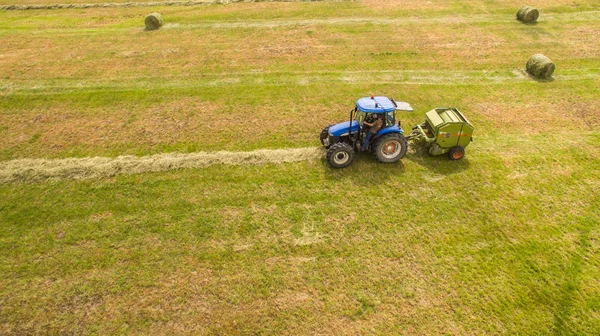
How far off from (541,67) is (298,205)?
12475mm

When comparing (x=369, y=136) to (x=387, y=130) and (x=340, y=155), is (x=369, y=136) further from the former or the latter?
(x=340, y=155)

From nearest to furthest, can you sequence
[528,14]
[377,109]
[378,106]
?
[377,109] < [378,106] < [528,14]

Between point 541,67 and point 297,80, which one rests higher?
point 541,67

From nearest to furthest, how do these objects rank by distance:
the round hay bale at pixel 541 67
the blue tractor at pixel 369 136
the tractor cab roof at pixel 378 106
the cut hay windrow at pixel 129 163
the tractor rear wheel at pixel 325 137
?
the tractor cab roof at pixel 378 106, the blue tractor at pixel 369 136, the cut hay windrow at pixel 129 163, the tractor rear wheel at pixel 325 137, the round hay bale at pixel 541 67

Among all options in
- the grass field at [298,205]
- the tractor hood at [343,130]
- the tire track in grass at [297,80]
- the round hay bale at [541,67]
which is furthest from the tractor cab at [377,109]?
the round hay bale at [541,67]

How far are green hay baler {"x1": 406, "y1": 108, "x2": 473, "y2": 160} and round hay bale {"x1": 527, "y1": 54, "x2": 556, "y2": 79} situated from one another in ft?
22.3

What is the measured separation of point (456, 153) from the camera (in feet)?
33.8

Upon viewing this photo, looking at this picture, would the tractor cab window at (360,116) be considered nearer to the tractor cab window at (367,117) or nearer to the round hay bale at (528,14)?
the tractor cab window at (367,117)

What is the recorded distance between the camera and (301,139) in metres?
11.6

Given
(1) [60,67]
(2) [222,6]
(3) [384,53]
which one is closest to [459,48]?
(3) [384,53]

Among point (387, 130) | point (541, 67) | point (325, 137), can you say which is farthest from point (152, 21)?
point (541, 67)

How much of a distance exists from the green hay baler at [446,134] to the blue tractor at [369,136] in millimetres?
1002

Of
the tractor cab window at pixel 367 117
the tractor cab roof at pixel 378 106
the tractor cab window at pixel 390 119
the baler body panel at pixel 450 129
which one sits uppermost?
the tractor cab roof at pixel 378 106

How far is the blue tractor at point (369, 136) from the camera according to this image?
9.69 m
